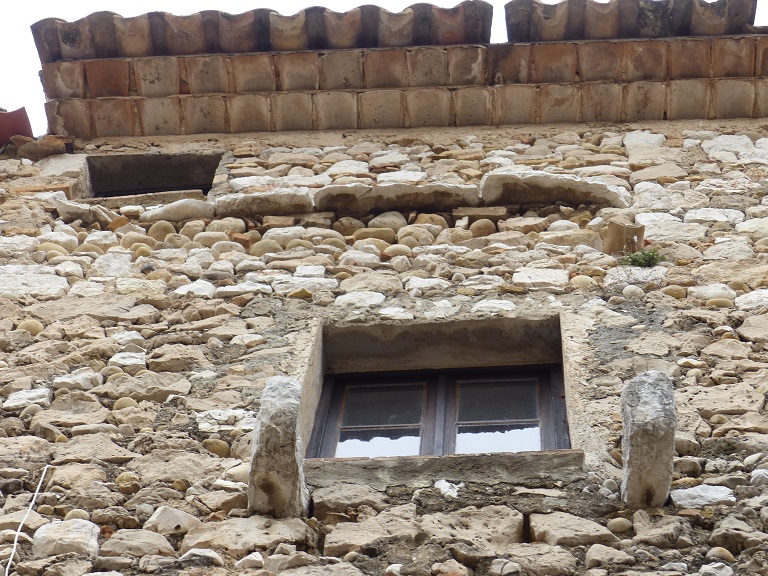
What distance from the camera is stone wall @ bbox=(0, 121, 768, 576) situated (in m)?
3.89

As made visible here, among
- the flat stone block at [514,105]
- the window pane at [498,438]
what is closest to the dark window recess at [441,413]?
the window pane at [498,438]

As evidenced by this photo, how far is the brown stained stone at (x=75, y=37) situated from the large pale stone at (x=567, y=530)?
5.21 metres

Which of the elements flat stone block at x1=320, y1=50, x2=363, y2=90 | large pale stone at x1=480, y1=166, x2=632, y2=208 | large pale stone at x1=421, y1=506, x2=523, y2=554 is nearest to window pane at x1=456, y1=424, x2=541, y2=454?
large pale stone at x1=421, y1=506, x2=523, y2=554

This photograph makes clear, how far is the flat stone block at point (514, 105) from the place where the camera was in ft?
26.1

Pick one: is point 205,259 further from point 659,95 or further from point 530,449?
point 659,95

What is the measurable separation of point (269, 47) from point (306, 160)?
1.00 meters

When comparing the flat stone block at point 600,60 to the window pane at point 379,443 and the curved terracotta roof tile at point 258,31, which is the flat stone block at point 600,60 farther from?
the window pane at point 379,443

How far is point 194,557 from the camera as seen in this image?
12.5ft

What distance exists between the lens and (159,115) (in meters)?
8.07

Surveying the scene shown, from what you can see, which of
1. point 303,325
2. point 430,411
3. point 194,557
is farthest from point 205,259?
point 194,557

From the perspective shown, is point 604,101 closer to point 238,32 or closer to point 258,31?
point 258,31

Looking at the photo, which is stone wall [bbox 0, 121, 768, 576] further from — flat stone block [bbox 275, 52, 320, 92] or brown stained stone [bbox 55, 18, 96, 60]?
brown stained stone [bbox 55, 18, 96, 60]

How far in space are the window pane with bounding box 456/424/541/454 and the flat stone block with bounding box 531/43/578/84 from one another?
11.7ft

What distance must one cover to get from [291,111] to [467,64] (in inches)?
43.5
